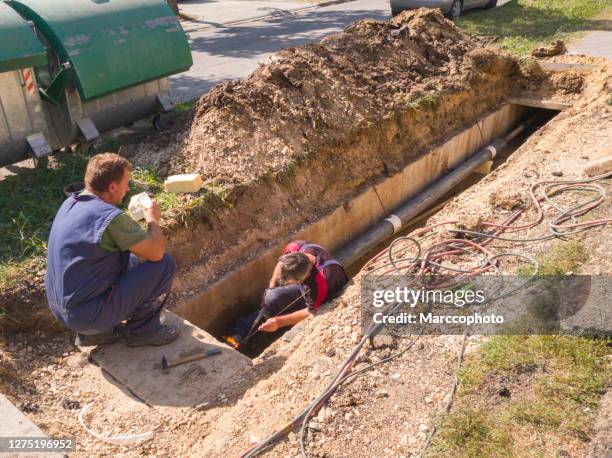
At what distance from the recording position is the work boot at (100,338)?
4566 mm

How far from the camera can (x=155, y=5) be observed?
22.0 ft

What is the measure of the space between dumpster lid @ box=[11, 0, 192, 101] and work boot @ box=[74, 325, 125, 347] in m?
2.76

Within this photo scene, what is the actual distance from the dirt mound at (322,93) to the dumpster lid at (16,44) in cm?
181

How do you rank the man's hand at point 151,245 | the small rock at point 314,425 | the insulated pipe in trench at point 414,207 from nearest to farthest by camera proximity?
the small rock at point 314,425, the man's hand at point 151,245, the insulated pipe in trench at point 414,207

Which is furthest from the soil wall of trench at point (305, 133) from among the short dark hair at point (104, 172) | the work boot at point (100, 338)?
the short dark hair at point (104, 172)

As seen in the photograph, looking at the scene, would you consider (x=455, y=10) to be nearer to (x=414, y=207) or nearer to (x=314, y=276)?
(x=414, y=207)

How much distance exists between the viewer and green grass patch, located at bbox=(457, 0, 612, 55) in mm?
12383

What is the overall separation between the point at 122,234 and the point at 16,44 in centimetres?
285

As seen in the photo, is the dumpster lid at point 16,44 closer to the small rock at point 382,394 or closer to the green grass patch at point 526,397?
the small rock at point 382,394

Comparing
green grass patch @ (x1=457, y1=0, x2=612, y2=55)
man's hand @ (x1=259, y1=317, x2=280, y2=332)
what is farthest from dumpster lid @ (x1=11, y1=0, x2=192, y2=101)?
green grass patch @ (x1=457, y1=0, x2=612, y2=55)

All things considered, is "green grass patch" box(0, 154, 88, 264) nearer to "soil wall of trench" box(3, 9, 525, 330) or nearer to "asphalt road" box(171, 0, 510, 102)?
"soil wall of trench" box(3, 9, 525, 330)

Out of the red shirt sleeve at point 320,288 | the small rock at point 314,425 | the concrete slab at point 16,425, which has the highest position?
the concrete slab at point 16,425

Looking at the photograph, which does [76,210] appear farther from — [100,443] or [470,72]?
[470,72]

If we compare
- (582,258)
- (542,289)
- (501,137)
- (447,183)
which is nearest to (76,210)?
(542,289)
